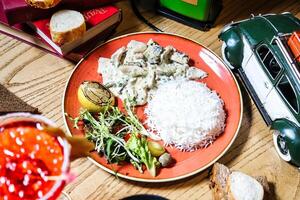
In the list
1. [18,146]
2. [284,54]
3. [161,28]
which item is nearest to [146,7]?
[161,28]

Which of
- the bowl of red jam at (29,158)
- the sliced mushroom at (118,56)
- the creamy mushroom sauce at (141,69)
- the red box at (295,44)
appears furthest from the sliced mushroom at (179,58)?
the bowl of red jam at (29,158)

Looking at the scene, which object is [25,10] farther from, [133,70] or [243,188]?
[243,188]

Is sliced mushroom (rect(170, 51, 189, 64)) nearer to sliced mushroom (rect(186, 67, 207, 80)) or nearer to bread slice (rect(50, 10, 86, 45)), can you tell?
sliced mushroom (rect(186, 67, 207, 80))

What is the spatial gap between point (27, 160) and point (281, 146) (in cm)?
55

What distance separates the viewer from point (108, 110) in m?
0.90

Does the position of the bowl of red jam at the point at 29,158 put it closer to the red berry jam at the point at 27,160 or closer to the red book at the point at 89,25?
the red berry jam at the point at 27,160

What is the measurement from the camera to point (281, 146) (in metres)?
0.89

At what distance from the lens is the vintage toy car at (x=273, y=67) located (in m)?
0.84

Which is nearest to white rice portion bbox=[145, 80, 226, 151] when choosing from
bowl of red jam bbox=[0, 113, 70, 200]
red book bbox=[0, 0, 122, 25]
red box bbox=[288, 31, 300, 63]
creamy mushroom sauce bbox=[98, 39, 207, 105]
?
creamy mushroom sauce bbox=[98, 39, 207, 105]

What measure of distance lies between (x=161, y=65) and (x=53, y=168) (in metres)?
0.53

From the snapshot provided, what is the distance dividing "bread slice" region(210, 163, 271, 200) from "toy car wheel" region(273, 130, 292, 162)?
0.08 metres

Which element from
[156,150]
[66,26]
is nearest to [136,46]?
[66,26]

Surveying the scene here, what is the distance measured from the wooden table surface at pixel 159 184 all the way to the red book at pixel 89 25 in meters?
0.05

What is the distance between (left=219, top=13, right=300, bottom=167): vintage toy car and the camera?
845 mm
